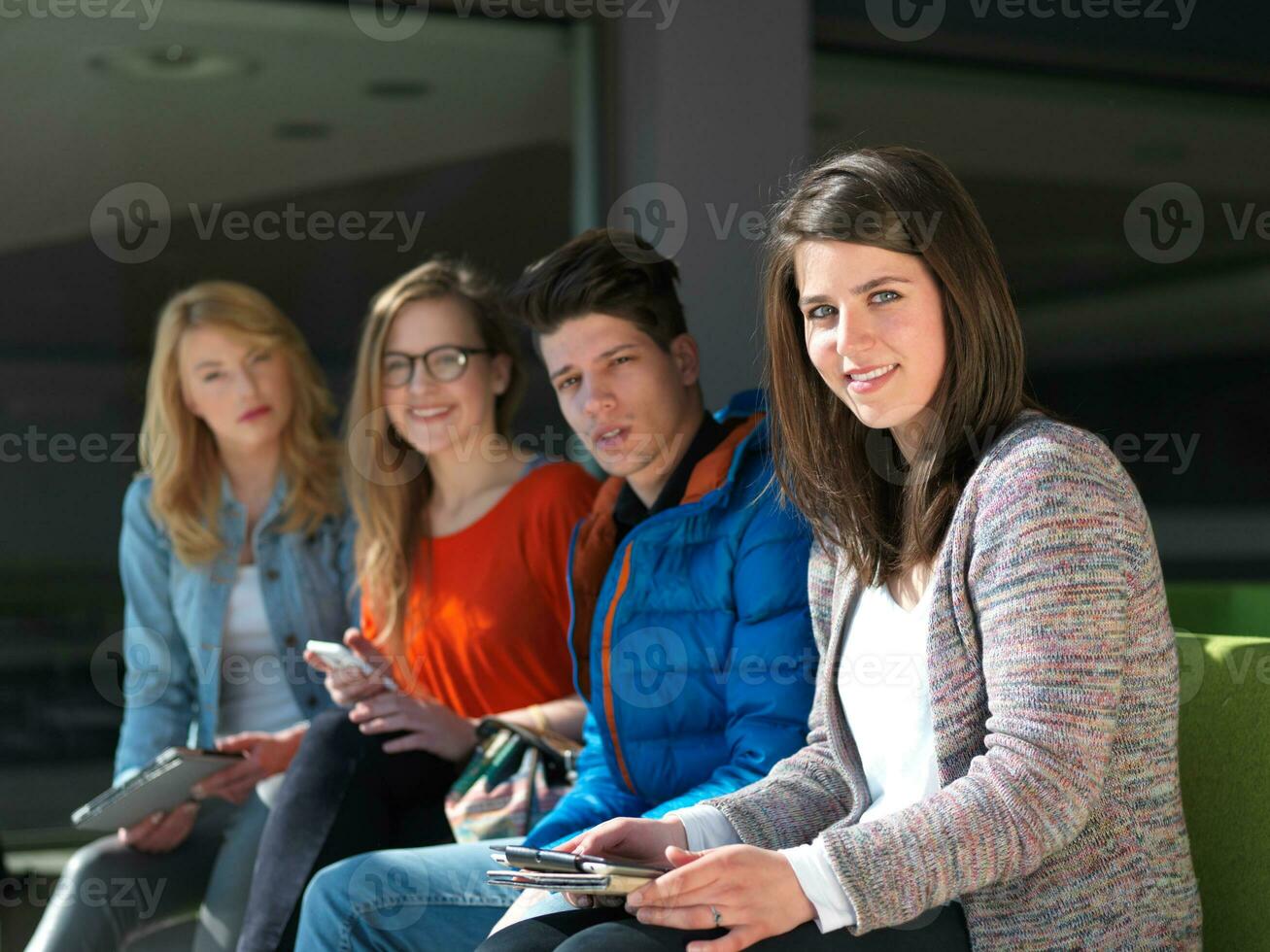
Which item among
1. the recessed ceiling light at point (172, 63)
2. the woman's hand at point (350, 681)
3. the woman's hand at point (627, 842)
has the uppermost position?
the recessed ceiling light at point (172, 63)

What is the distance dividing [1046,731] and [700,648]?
80 centimetres

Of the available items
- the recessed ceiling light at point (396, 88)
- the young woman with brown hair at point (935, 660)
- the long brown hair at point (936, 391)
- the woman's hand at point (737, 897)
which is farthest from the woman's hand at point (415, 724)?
the recessed ceiling light at point (396, 88)

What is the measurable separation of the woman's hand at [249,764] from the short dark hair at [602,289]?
98 centimetres

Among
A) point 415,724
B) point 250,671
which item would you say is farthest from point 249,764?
point 415,724

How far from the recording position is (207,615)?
2.98m

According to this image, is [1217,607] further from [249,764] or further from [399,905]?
[249,764]

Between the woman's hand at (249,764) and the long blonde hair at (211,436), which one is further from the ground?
the long blonde hair at (211,436)

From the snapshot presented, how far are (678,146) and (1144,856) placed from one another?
6.75 ft

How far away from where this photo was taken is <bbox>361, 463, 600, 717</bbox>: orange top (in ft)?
8.61

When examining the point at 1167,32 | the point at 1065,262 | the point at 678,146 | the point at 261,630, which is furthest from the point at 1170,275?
the point at 261,630

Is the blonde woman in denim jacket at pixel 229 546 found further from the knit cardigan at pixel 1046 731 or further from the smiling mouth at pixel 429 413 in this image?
the knit cardigan at pixel 1046 731

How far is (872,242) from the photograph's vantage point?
167 centimetres

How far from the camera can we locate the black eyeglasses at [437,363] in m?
2.77

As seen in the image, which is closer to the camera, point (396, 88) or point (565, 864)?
point (565, 864)
